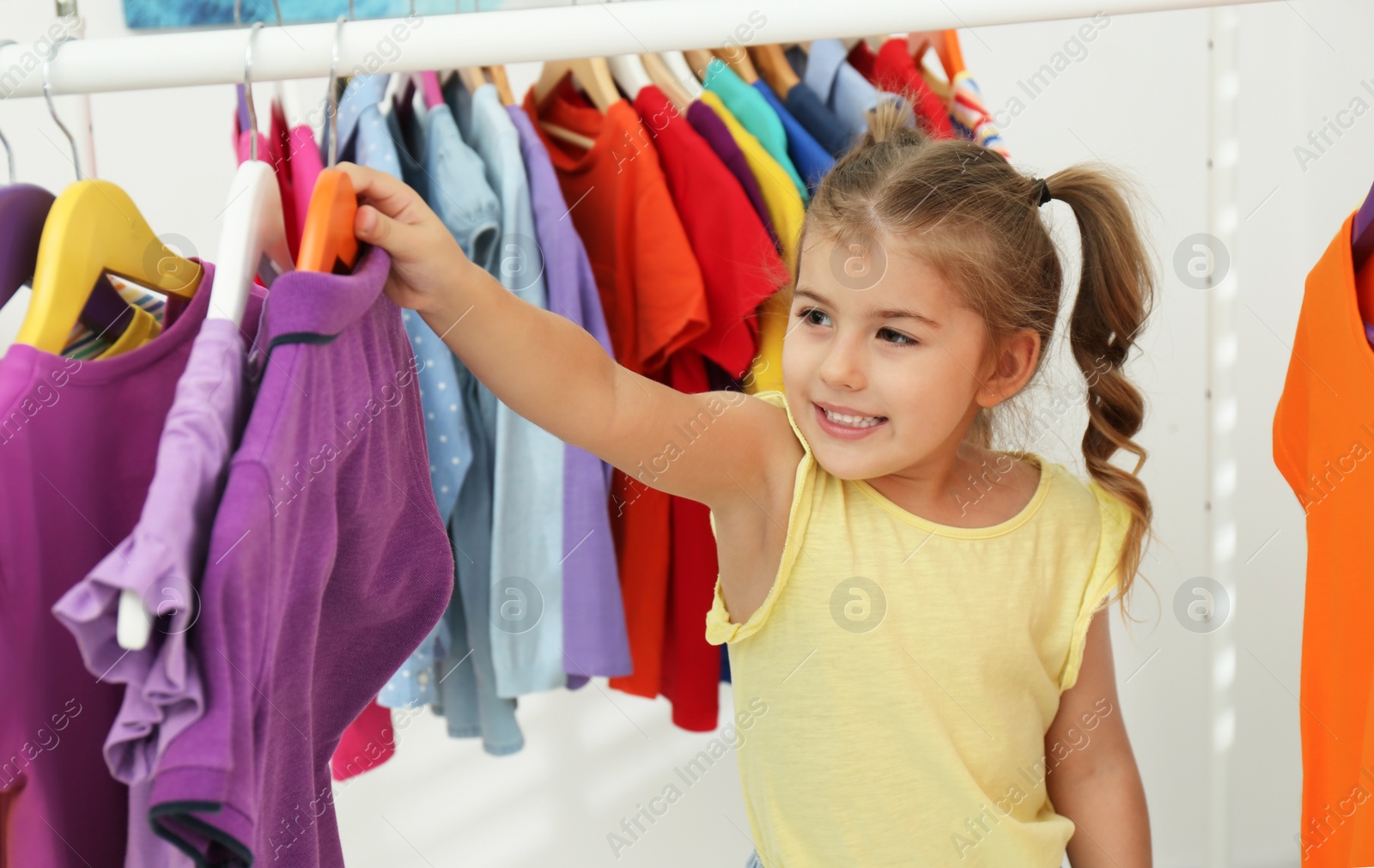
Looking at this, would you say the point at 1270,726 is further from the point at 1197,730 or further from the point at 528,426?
the point at 528,426

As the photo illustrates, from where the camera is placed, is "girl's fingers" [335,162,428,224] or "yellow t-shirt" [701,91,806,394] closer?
"girl's fingers" [335,162,428,224]

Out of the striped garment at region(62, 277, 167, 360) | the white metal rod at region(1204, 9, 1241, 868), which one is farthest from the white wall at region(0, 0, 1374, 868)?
the striped garment at region(62, 277, 167, 360)

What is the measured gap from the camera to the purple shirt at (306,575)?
51 cm

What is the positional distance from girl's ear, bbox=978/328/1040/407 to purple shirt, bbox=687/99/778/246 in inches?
11.8

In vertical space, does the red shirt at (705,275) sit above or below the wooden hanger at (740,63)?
below

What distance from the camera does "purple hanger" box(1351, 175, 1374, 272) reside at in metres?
0.74

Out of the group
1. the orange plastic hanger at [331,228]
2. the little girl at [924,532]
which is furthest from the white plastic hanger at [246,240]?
the little girl at [924,532]

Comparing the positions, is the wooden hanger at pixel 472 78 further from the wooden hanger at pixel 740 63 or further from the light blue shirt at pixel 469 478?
the wooden hanger at pixel 740 63

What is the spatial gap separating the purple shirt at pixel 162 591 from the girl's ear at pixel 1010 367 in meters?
0.67

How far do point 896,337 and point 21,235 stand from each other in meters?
0.63

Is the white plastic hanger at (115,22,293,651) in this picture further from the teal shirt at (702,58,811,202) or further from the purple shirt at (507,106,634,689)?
the teal shirt at (702,58,811,202)

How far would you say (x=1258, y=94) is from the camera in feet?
6.07

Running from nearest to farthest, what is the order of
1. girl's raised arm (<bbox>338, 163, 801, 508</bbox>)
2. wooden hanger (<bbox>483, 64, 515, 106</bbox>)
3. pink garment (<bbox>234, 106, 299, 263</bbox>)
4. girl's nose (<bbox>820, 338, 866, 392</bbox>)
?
girl's raised arm (<bbox>338, 163, 801, 508</bbox>)
girl's nose (<bbox>820, 338, 866, 392</bbox>)
pink garment (<bbox>234, 106, 299, 263</bbox>)
wooden hanger (<bbox>483, 64, 515, 106</bbox>)

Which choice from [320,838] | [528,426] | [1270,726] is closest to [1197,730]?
[1270,726]
